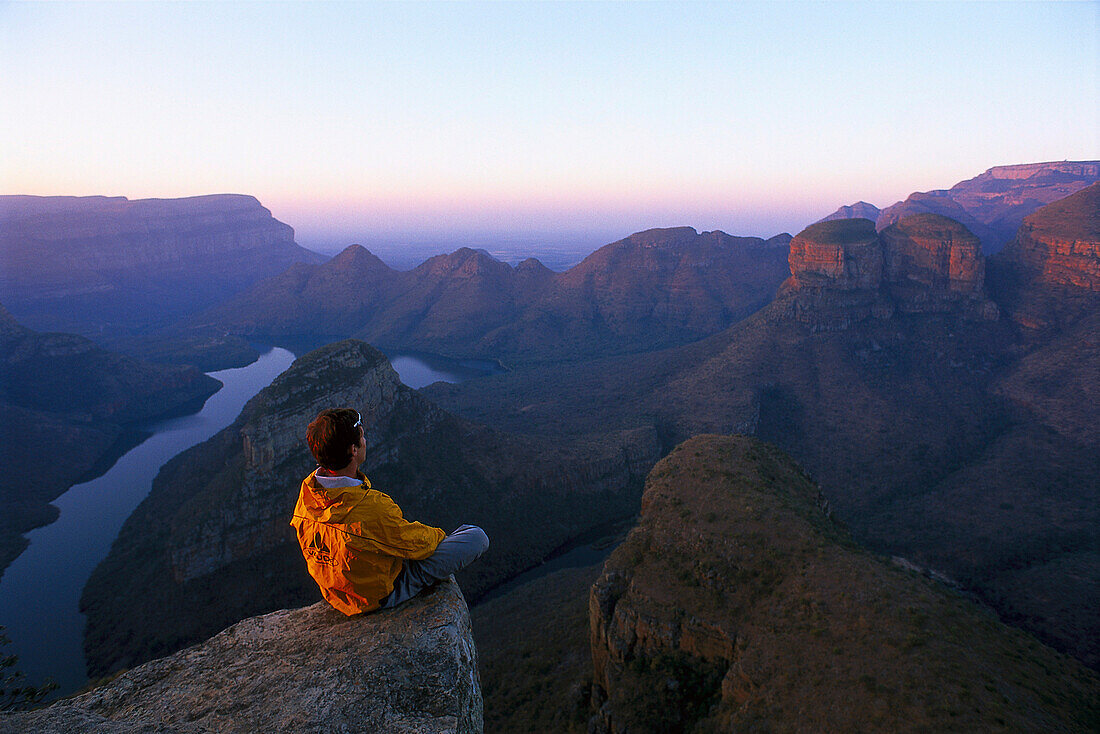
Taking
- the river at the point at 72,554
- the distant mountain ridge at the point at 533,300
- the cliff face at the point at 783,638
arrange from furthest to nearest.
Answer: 1. the distant mountain ridge at the point at 533,300
2. the river at the point at 72,554
3. the cliff face at the point at 783,638

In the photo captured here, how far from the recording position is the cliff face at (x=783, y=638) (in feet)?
49.8

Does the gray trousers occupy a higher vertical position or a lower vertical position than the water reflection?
higher

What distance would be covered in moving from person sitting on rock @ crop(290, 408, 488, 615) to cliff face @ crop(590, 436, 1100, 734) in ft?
50.4

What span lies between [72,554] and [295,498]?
2960 centimetres

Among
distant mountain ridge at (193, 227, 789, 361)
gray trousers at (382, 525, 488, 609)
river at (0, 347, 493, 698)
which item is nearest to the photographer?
gray trousers at (382, 525, 488, 609)

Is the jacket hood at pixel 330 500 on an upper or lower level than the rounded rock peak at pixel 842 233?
lower

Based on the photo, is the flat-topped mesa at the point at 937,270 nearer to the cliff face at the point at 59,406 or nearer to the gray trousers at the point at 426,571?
the gray trousers at the point at 426,571

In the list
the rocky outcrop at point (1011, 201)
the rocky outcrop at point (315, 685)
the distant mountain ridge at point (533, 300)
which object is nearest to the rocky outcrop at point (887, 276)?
the distant mountain ridge at point (533, 300)

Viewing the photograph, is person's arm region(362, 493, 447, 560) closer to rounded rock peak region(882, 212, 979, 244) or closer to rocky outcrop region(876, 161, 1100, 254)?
rounded rock peak region(882, 212, 979, 244)

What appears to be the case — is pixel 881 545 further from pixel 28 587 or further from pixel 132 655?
pixel 28 587

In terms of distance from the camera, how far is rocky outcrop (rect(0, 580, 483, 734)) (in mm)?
5035

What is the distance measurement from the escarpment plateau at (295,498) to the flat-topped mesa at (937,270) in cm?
4523

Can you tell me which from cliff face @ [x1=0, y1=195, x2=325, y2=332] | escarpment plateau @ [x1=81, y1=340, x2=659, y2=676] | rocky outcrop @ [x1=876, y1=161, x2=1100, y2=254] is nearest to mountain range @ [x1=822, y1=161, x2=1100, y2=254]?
rocky outcrop @ [x1=876, y1=161, x2=1100, y2=254]

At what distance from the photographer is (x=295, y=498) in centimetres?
4288
